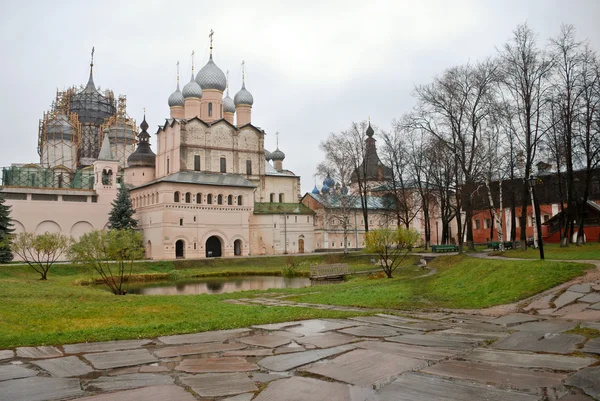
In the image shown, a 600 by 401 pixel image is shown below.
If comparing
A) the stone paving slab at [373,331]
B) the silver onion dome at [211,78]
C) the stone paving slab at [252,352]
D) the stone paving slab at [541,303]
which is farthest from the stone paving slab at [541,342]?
the silver onion dome at [211,78]

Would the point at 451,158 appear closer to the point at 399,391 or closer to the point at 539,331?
the point at 539,331

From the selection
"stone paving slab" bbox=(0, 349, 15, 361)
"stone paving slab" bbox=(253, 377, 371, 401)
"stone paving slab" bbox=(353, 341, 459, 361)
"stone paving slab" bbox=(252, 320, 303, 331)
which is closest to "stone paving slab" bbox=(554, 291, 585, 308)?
"stone paving slab" bbox=(353, 341, 459, 361)

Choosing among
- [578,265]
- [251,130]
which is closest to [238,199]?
[251,130]

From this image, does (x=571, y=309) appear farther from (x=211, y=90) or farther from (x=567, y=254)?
(x=211, y=90)

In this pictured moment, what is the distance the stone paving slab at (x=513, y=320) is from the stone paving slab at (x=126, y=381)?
5984 mm

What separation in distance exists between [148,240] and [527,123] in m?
33.9

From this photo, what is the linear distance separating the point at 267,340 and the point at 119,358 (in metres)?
2.03

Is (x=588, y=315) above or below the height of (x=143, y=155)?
Result: below

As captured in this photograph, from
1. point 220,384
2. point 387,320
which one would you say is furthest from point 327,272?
point 220,384

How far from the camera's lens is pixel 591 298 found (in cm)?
1029

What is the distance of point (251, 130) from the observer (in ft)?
174

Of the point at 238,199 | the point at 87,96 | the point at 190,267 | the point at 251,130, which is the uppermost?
the point at 87,96

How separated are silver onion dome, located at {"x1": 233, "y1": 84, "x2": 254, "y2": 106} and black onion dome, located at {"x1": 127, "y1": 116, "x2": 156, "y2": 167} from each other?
10300 millimetres

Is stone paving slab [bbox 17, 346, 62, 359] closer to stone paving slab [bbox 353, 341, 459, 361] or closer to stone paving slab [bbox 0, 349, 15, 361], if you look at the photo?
stone paving slab [bbox 0, 349, 15, 361]
